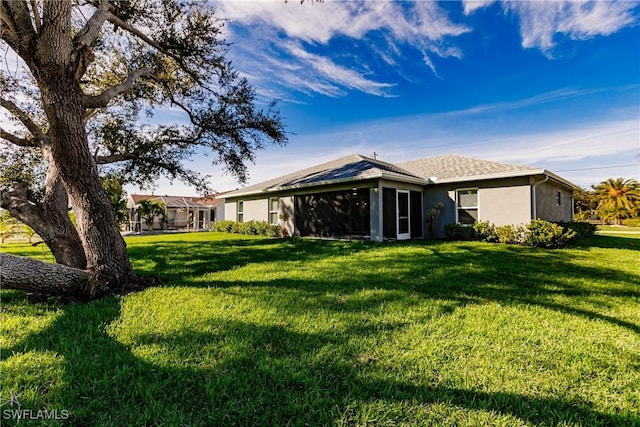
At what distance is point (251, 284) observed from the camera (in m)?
5.06

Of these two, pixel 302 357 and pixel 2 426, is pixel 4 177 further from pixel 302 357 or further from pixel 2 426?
pixel 302 357

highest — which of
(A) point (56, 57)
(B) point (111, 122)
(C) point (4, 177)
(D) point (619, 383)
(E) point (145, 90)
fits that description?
(E) point (145, 90)

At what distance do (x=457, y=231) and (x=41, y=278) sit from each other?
40.4ft

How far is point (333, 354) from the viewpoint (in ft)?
8.51

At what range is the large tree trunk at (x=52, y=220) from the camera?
4871mm

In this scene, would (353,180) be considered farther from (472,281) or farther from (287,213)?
(472,281)

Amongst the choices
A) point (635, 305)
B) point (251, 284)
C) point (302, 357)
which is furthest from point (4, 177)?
point (635, 305)

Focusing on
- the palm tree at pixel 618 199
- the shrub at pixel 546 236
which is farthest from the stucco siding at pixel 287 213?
the palm tree at pixel 618 199

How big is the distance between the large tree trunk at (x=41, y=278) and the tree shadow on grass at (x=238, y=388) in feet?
4.04

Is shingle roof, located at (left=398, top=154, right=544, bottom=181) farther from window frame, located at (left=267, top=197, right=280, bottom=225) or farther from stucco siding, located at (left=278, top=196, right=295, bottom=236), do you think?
window frame, located at (left=267, top=197, right=280, bottom=225)

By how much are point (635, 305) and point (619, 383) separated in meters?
2.84

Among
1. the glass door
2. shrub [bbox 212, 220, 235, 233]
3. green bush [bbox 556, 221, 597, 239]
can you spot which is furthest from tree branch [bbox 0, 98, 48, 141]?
green bush [bbox 556, 221, 597, 239]

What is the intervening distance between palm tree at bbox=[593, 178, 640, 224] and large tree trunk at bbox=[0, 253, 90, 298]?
4247 cm

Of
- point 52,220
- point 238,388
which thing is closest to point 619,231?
point 238,388
